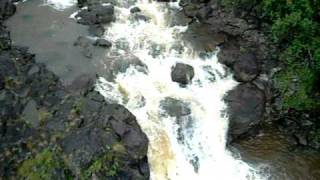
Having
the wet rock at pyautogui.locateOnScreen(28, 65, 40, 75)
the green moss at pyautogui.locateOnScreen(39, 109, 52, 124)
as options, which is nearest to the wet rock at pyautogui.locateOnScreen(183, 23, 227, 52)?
the wet rock at pyautogui.locateOnScreen(28, 65, 40, 75)

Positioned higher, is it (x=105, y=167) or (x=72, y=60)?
(x=72, y=60)

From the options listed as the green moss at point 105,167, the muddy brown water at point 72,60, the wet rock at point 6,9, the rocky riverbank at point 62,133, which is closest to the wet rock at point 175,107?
the rocky riverbank at point 62,133

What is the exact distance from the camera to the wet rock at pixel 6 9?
20303 mm

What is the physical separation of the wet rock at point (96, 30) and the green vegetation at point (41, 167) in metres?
6.48

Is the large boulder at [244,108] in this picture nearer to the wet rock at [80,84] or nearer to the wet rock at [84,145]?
the wet rock at [84,145]

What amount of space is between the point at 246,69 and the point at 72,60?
662 centimetres

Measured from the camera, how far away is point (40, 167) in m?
14.7

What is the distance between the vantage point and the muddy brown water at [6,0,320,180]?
16094 mm

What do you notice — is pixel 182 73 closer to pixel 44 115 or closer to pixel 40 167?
pixel 44 115

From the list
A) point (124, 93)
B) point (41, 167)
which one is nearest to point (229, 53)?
point (124, 93)

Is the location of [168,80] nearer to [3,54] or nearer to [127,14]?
[127,14]

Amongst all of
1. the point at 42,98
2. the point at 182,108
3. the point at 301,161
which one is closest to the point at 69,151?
the point at 42,98

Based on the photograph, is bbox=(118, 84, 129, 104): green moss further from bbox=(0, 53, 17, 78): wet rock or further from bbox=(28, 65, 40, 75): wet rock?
bbox=(0, 53, 17, 78): wet rock

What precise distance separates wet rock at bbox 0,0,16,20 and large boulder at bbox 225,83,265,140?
32.2 feet
